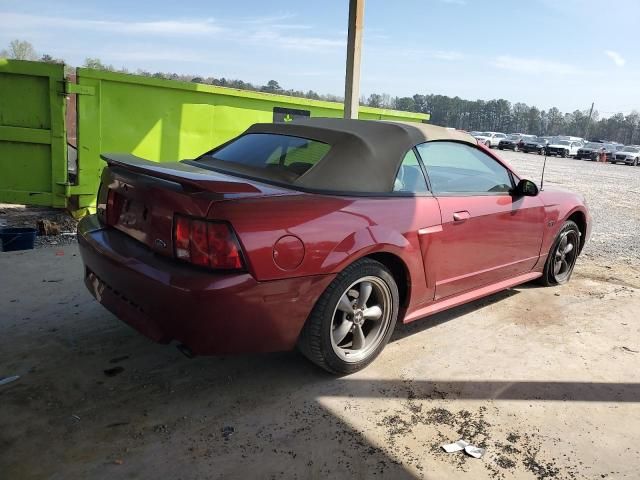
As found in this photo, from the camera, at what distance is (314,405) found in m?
2.81

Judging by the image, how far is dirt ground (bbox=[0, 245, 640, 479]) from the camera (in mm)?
2342

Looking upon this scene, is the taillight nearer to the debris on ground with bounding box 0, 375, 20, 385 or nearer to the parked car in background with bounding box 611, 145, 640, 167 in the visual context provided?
the debris on ground with bounding box 0, 375, 20, 385

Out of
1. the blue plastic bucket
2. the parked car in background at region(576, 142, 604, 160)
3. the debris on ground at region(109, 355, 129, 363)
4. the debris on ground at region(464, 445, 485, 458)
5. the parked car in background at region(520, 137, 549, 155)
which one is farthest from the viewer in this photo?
the parked car in background at region(520, 137, 549, 155)

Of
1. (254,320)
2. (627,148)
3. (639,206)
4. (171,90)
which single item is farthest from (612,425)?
(627,148)

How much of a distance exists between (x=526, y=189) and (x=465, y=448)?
7.49 feet

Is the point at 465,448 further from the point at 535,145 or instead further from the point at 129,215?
the point at 535,145

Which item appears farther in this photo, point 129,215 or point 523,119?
point 523,119

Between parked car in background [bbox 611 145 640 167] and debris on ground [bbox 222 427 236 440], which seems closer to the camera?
debris on ground [bbox 222 427 236 440]

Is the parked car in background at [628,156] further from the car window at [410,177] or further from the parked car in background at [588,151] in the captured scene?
the car window at [410,177]

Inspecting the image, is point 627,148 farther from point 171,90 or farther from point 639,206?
point 171,90

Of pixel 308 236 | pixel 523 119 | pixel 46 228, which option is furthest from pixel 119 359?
pixel 523 119

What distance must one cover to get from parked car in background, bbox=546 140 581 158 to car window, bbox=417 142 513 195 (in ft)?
132

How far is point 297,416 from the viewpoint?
269 cm

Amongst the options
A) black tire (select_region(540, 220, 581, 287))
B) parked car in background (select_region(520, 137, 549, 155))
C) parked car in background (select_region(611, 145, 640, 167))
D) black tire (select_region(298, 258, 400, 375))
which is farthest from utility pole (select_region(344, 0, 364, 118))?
parked car in background (select_region(520, 137, 549, 155))
